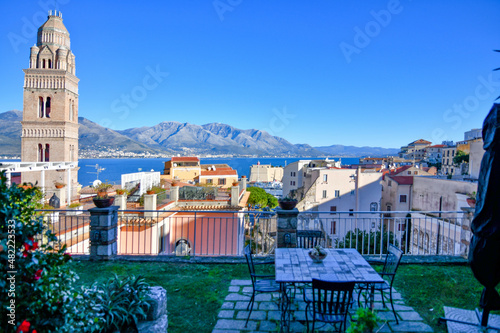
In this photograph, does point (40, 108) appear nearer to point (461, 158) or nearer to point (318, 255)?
point (318, 255)

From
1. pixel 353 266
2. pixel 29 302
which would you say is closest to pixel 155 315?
pixel 29 302

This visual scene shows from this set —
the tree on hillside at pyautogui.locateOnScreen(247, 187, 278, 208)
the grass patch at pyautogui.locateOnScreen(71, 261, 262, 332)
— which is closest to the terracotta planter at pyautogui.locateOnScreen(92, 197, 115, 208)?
the grass patch at pyautogui.locateOnScreen(71, 261, 262, 332)

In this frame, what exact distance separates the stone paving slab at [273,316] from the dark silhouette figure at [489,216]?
1533mm

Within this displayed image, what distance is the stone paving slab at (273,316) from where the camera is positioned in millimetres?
3908

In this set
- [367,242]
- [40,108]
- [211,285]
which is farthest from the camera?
[40,108]

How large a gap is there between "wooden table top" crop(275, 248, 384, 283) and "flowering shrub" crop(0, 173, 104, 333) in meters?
2.31

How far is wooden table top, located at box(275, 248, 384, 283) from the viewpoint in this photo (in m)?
3.75

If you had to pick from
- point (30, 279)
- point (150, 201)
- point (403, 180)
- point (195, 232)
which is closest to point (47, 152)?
point (150, 201)

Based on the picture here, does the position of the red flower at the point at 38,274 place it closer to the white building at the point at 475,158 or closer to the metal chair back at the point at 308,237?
the metal chair back at the point at 308,237

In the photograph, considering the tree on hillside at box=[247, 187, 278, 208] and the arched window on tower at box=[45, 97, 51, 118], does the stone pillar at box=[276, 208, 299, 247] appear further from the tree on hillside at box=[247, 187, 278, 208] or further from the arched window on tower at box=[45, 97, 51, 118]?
the arched window on tower at box=[45, 97, 51, 118]

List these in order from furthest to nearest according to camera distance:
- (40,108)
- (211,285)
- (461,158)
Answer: (461,158)
(40,108)
(211,285)

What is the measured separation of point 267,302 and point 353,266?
1511mm

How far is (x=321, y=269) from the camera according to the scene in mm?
4105

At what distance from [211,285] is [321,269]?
90.9 inches
